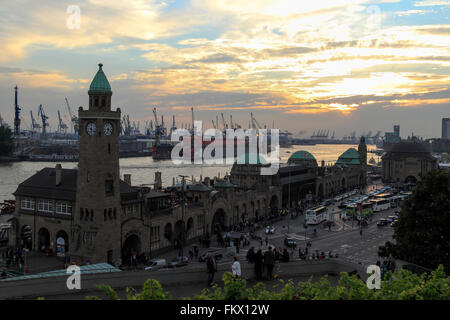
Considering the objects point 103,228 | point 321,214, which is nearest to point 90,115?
point 103,228

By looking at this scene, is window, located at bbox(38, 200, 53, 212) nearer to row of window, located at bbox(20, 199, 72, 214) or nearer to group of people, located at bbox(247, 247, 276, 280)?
row of window, located at bbox(20, 199, 72, 214)

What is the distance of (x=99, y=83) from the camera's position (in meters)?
40.3

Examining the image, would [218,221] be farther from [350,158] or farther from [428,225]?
[350,158]

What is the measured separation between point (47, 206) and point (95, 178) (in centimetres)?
878

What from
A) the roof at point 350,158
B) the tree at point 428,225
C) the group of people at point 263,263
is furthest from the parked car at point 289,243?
the roof at point 350,158

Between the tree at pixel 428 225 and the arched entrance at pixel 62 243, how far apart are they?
2993 cm

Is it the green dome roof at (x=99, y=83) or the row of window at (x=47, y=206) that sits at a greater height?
the green dome roof at (x=99, y=83)

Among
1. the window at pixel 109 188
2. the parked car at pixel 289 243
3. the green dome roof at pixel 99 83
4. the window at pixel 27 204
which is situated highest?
the green dome roof at pixel 99 83

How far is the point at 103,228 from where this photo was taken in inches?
1590

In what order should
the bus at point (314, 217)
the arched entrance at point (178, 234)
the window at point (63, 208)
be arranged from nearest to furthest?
the window at point (63, 208)
the arched entrance at point (178, 234)
the bus at point (314, 217)

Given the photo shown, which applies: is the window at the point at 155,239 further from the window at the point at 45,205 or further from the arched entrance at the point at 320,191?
the arched entrance at the point at 320,191

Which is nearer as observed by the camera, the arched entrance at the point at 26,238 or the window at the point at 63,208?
the window at the point at 63,208

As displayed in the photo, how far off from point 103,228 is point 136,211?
17.0 feet

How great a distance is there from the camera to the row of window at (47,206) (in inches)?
1726
